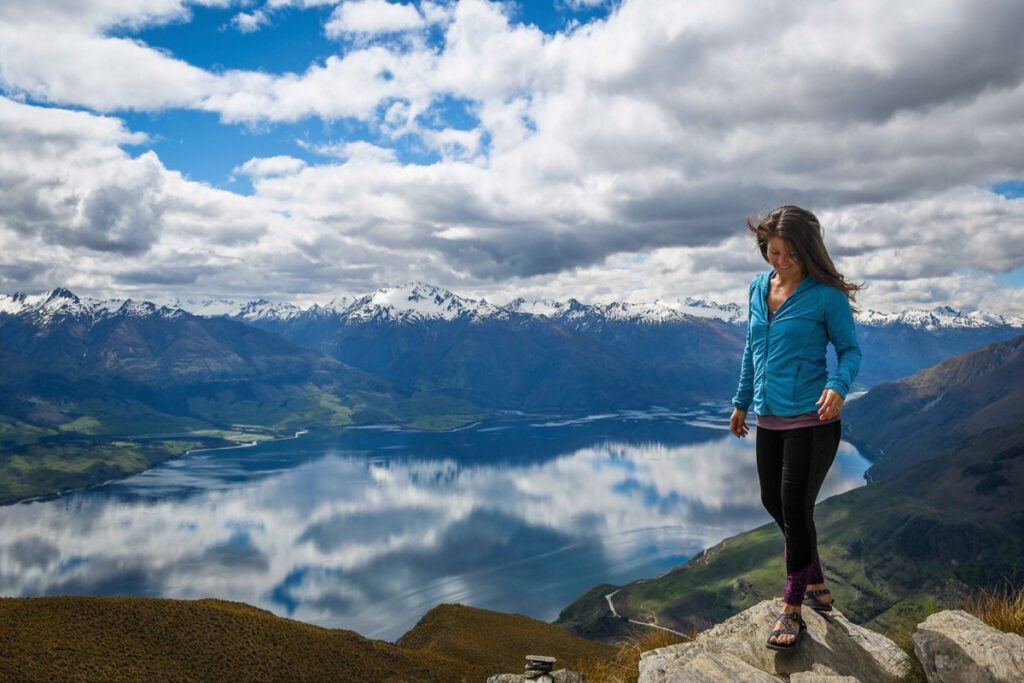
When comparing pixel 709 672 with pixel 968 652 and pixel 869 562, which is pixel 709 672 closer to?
pixel 968 652

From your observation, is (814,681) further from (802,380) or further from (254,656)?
(254,656)

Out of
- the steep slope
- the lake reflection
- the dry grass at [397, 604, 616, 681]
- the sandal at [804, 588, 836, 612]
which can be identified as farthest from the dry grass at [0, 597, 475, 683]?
the lake reflection

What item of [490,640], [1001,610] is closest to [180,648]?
[490,640]

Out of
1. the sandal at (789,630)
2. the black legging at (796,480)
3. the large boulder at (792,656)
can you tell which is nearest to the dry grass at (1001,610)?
the large boulder at (792,656)

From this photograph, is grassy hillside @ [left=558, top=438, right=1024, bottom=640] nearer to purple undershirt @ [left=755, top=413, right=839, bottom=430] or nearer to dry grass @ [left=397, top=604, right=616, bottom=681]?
dry grass @ [left=397, top=604, right=616, bottom=681]

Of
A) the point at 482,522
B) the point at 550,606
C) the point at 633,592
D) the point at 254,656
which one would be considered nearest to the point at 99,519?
the point at 482,522

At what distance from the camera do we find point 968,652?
19.3ft

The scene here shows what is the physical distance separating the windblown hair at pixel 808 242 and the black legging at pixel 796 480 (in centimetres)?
139

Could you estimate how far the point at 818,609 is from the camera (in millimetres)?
7375

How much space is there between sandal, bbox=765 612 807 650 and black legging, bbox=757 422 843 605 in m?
0.16

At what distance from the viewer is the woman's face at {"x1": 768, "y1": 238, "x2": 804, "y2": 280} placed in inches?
253

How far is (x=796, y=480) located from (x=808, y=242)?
239cm

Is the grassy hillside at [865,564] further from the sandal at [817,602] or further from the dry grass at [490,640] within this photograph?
the sandal at [817,602]

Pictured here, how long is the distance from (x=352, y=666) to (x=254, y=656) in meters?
4.06
